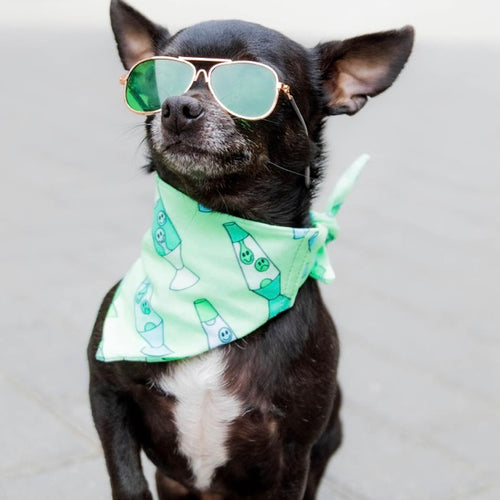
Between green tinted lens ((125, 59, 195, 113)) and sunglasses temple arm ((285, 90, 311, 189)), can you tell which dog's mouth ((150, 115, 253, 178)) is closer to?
green tinted lens ((125, 59, 195, 113))

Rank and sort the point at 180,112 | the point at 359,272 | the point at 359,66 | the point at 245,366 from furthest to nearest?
the point at 359,272
the point at 359,66
the point at 245,366
the point at 180,112

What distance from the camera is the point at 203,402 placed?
2.98 meters

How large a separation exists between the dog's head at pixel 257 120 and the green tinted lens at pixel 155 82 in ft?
0.12

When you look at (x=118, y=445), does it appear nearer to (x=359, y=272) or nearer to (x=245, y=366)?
(x=245, y=366)

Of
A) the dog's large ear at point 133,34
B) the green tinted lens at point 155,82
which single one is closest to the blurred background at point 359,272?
the dog's large ear at point 133,34

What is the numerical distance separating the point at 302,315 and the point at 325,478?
3.43 feet

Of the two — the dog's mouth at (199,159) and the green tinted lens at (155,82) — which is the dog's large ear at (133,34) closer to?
the green tinted lens at (155,82)

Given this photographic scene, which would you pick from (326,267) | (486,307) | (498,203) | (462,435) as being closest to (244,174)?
(326,267)

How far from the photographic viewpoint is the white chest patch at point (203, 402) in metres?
2.97

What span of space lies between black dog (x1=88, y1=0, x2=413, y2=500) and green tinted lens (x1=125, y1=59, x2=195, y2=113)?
43 mm

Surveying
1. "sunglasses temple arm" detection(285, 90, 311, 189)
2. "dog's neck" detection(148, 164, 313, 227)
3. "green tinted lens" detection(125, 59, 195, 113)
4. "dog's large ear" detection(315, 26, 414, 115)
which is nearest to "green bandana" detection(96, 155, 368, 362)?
"dog's neck" detection(148, 164, 313, 227)

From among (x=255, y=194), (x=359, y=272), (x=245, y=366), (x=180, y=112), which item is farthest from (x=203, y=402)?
(x=359, y=272)

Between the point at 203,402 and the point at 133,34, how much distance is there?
3.68 ft

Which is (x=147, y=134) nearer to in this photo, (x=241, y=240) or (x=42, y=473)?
(x=241, y=240)
